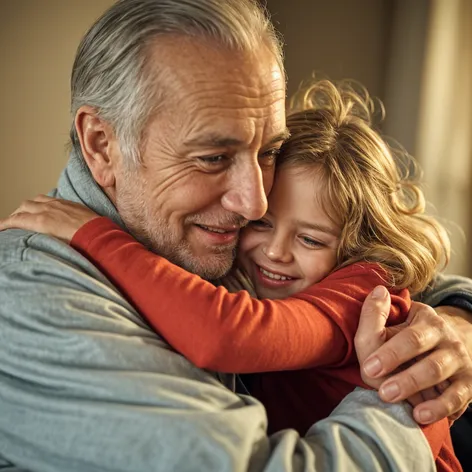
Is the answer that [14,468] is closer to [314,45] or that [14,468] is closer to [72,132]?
[72,132]

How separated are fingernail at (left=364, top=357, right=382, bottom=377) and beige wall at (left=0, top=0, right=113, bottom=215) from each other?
1.35 m

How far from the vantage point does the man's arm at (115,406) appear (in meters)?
1.13

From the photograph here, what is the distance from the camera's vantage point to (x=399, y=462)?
1.25 metres

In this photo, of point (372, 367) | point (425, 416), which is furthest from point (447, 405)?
point (372, 367)

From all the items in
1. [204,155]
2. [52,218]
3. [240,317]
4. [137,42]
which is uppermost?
[137,42]

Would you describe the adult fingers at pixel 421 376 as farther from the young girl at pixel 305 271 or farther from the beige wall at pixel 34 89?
the beige wall at pixel 34 89

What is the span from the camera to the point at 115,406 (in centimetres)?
115

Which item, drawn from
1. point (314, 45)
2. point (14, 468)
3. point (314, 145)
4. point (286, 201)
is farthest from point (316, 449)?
point (314, 45)

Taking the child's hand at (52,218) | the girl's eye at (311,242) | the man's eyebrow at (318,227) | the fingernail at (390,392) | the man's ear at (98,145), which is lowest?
the fingernail at (390,392)

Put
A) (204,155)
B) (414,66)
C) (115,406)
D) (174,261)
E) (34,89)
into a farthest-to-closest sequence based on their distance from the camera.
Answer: (414,66), (34,89), (174,261), (204,155), (115,406)

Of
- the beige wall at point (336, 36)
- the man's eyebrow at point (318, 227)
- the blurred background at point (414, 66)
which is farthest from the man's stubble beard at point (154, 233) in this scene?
the beige wall at point (336, 36)

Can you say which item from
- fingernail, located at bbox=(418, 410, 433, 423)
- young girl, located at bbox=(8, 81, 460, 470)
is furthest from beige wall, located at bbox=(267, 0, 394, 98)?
fingernail, located at bbox=(418, 410, 433, 423)

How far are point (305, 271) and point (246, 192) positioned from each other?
12.1 inches

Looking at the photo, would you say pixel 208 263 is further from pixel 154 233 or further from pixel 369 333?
pixel 369 333
